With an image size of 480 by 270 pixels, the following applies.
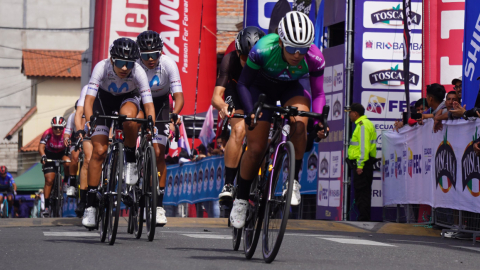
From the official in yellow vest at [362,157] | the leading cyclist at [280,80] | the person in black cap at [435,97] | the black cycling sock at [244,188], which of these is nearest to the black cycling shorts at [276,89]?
the leading cyclist at [280,80]

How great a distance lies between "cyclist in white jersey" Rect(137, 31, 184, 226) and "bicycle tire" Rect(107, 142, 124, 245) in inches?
48.9

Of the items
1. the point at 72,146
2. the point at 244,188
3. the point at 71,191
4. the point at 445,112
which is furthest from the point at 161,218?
the point at 72,146

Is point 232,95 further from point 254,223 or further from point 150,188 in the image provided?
point 254,223

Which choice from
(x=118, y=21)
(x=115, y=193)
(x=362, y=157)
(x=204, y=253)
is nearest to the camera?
(x=204, y=253)

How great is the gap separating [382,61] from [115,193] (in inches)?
307

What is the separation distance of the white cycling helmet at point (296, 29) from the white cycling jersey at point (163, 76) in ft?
12.0

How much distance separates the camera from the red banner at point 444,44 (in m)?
14.5

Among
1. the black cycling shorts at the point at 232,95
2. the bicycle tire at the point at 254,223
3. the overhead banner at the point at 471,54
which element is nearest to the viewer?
the bicycle tire at the point at 254,223

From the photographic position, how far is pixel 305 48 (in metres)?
6.86

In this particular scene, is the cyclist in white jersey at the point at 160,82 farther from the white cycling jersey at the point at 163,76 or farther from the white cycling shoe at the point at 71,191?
the white cycling shoe at the point at 71,191

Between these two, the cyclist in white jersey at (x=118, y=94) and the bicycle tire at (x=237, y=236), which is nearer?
the bicycle tire at (x=237, y=236)

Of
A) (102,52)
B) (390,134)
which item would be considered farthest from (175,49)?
(390,134)

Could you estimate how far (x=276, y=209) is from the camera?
6512mm

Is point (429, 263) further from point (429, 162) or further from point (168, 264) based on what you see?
point (429, 162)
